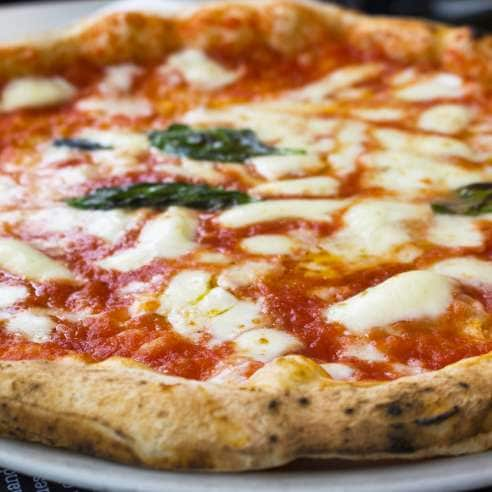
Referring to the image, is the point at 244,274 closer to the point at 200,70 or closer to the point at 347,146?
the point at 347,146

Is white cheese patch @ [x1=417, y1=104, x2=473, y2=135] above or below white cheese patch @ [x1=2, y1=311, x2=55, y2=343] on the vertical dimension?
below

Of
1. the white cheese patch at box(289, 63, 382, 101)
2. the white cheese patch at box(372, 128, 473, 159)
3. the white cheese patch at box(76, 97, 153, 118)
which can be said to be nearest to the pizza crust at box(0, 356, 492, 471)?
the white cheese patch at box(372, 128, 473, 159)

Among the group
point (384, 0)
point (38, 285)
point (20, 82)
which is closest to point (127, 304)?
point (38, 285)

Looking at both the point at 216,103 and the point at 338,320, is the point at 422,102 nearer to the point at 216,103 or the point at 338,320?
the point at 216,103

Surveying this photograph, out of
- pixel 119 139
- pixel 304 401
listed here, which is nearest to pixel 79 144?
pixel 119 139

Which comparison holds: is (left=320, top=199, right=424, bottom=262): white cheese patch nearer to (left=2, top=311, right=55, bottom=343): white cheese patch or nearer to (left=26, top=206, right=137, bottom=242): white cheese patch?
(left=26, top=206, right=137, bottom=242): white cheese patch

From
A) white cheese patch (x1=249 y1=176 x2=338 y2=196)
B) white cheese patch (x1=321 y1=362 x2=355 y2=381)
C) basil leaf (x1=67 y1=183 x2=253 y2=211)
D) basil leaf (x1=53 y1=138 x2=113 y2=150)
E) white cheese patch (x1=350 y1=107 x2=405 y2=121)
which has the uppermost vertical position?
white cheese patch (x1=321 y1=362 x2=355 y2=381)

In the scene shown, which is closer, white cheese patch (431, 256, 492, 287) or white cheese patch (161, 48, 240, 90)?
white cheese patch (431, 256, 492, 287)

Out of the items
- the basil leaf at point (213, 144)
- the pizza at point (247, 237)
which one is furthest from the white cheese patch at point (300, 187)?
the basil leaf at point (213, 144)

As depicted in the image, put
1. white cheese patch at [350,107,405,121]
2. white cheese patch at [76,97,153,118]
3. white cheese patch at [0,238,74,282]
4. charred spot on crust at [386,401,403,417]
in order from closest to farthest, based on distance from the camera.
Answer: charred spot on crust at [386,401,403,417]
white cheese patch at [0,238,74,282]
white cheese patch at [350,107,405,121]
white cheese patch at [76,97,153,118]
